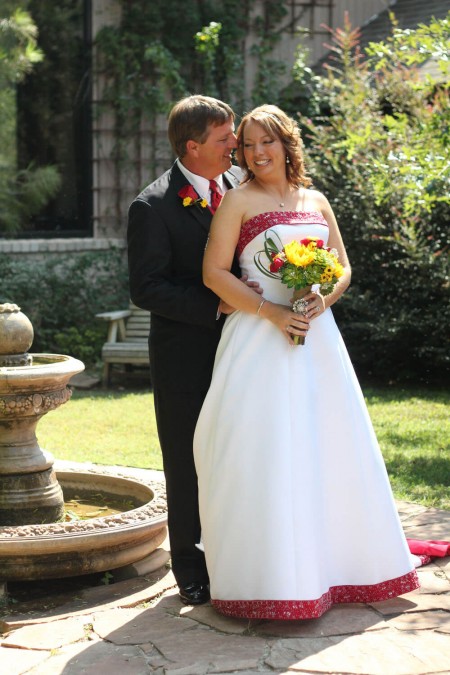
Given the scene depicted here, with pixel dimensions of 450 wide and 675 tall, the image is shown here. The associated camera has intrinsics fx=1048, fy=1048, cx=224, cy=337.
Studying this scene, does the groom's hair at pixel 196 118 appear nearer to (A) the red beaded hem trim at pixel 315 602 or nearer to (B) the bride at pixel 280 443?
(B) the bride at pixel 280 443

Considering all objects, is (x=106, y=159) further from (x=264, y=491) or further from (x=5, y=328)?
(x=264, y=491)

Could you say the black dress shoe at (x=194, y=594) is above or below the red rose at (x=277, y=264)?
below

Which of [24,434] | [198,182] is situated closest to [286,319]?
[198,182]

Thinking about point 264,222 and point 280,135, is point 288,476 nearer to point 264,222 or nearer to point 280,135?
point 264,222

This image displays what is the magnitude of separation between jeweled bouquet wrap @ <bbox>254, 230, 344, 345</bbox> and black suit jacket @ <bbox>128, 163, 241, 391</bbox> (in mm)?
318

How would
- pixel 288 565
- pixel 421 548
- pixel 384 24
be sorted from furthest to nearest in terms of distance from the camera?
pixel 384 24 → pixel 421 548 → pixel 288 565

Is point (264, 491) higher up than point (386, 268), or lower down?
lower down

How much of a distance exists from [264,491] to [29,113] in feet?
31.2

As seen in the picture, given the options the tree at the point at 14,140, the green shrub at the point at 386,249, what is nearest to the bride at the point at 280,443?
the green shrub at the point at 386,249

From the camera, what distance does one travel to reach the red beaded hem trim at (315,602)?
4004 millimetres

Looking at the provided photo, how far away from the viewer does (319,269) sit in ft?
13.4

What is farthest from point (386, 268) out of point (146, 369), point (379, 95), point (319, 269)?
point (319, 269)

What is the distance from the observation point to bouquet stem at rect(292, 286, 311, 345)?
4.19 metres

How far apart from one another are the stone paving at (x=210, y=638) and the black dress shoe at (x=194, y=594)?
4cm
